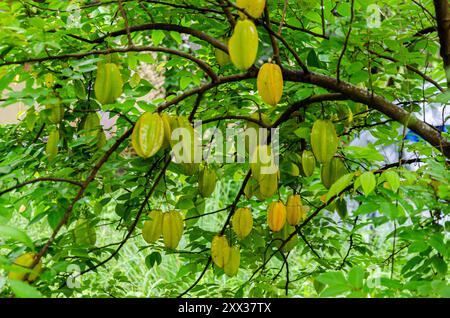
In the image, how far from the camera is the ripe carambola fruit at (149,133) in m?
1.36

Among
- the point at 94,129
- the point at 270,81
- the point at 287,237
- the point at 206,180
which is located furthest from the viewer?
the point at 287,237

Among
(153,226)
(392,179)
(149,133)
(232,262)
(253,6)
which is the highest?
(253,6)

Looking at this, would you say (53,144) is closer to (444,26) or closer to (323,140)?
(323,140)

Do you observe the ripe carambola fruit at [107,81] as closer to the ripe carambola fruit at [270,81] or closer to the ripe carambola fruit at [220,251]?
the ripe carambola fruit at [270,81]

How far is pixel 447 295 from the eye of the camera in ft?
3.29

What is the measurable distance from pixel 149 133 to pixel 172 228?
38 centimetres

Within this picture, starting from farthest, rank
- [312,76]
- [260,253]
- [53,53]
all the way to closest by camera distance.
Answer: [260,253]
[53,53]
[312,76]

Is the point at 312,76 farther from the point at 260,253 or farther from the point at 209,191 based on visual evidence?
the point at 260,253

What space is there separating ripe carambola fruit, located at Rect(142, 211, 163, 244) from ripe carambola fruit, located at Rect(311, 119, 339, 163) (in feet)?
1.57

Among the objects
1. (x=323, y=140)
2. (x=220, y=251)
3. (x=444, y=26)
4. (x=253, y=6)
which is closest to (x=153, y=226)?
(x=220, y=251)

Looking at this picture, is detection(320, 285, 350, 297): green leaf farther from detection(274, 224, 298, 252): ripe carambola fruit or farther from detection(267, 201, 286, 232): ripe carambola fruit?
detection(274, 224, 298, 252): ripe carambola fruit

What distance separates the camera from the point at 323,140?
60.0 inches

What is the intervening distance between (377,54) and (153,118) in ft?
1.99
